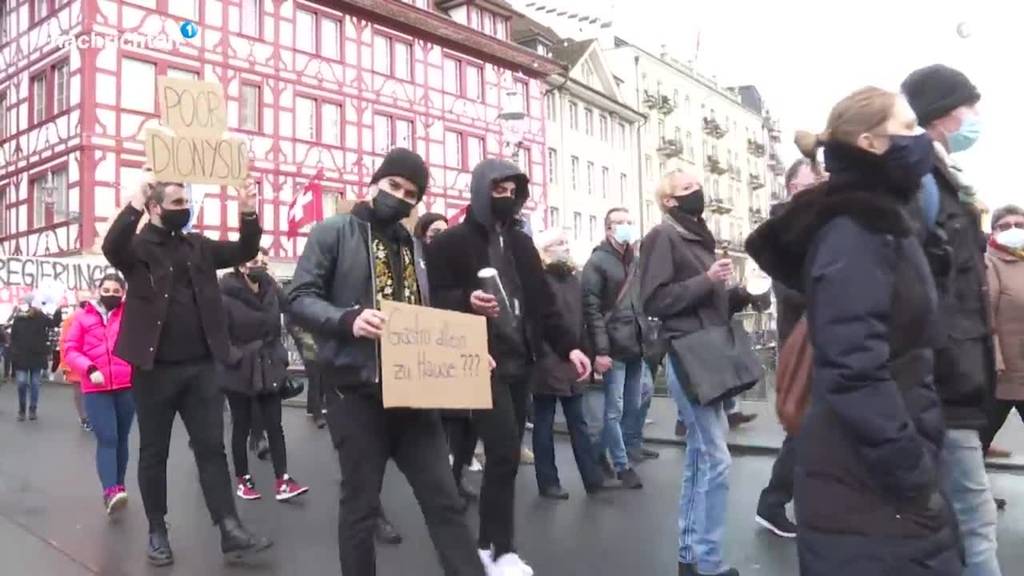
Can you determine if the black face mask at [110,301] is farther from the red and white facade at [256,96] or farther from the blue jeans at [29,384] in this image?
the red and white facade at [256,96]

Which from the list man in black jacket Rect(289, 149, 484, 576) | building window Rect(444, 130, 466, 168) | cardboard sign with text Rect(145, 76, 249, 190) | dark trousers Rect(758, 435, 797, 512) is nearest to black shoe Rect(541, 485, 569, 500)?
dark trousers Rect(758, 435, 797, 512)

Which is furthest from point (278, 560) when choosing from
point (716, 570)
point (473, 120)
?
point (473, 120)

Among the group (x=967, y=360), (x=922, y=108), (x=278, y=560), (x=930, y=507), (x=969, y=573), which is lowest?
(x=278, y=560)

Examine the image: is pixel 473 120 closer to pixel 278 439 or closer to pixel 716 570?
pixel 278 439

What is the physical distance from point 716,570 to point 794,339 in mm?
1981

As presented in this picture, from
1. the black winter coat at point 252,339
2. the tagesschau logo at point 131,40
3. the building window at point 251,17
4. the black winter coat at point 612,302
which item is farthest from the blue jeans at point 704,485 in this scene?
the building window at point 251,17

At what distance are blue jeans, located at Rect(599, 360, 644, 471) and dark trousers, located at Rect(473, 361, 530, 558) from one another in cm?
277

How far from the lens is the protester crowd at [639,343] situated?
2537mm

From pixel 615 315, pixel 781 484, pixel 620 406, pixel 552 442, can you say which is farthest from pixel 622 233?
pixel 781 484

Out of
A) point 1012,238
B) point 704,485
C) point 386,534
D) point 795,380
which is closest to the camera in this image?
point 795,380

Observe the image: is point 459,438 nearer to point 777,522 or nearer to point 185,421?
point 185,421

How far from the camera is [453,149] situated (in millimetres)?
35031

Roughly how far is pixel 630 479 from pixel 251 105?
24.1 metres

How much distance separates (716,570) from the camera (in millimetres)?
4512
